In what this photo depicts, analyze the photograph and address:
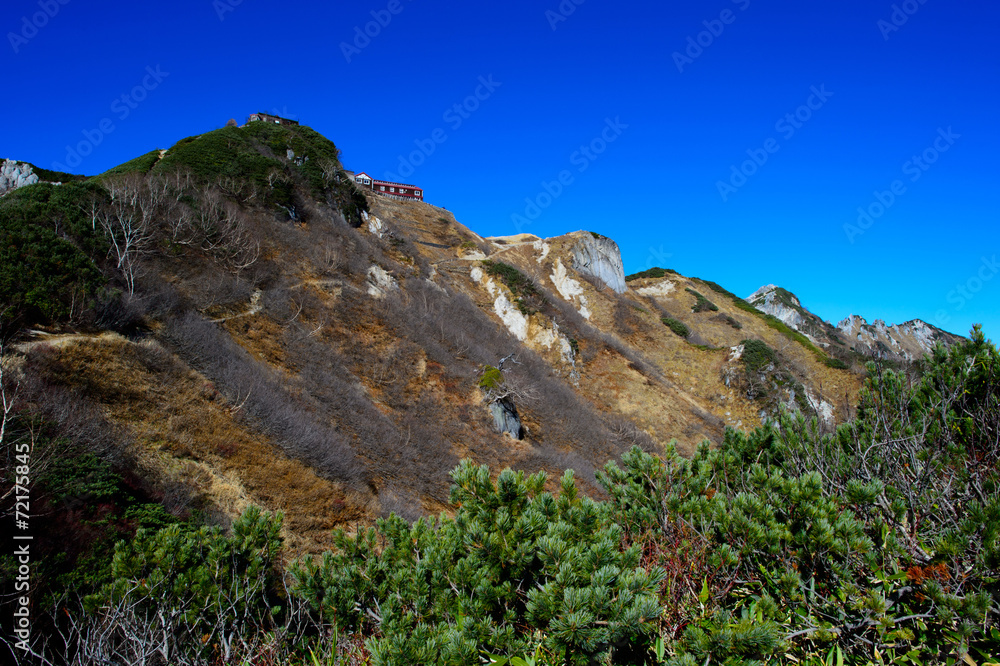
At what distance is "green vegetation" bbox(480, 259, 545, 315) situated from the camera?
34156mm

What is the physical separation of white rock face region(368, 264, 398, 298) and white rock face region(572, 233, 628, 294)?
2562 centimetres

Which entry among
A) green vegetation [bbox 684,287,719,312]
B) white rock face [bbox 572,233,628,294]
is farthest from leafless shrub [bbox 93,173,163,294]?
green vegetation [bbox 684,287,719,312]

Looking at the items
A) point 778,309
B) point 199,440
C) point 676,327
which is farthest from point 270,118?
point 778,309

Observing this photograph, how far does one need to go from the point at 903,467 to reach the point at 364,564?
541cm

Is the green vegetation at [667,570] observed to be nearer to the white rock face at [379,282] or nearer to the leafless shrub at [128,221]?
the leafless shrub at [128,221]

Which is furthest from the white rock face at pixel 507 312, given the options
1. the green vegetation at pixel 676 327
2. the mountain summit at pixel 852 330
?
the mountain summit at pixel 852 330

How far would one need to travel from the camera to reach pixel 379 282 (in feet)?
79.3

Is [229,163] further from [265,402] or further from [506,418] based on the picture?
[506,418]

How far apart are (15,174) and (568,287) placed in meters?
37.2

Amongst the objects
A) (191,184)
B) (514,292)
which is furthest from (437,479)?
(514,292)

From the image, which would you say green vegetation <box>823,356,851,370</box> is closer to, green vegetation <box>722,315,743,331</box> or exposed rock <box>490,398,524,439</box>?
green vegetation <box>722,315,743,331</box>

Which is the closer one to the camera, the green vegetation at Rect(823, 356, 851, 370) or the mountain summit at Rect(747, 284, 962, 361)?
the green vegetation at Rect(823, 356, 851, 370)

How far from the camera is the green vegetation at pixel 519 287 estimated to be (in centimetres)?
3416

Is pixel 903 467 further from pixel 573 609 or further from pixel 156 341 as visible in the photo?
pixel 156 341
